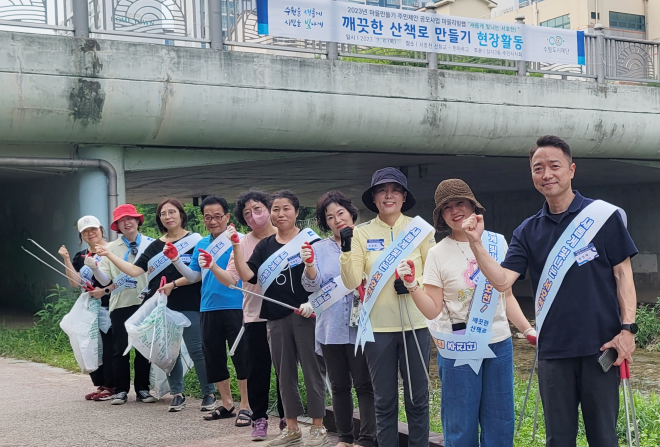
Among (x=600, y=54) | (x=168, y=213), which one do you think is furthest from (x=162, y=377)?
(x=600, y=54)

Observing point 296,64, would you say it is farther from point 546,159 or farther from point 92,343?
point 546,159

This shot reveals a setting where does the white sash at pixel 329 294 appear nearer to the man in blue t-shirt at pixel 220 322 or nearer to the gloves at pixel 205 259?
the gloves at pixel 205 259

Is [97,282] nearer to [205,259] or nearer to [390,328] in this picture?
[205,259]

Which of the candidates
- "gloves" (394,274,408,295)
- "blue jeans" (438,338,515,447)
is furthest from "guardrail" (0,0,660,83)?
"blue jeans" (438,338,515,447)

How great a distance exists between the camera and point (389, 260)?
4.90 m

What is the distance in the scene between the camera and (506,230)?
Result: 23.0m

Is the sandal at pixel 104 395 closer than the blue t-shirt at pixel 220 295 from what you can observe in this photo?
→ No

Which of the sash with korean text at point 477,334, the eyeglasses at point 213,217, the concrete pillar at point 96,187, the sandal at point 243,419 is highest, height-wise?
the concrete pillar at point 96,187

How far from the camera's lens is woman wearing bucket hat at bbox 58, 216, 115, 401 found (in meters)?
7.60

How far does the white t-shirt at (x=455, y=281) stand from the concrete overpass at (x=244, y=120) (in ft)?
24.6

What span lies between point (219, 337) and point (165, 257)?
91cm

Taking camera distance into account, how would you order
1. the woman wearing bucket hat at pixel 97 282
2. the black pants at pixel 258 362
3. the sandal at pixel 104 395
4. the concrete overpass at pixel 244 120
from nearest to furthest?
the black pants at pixel 258 362, the woman wearing bucket hat at pixel 97 282, the sandal at pixel 104 395, the concrete overpass at pixel 244 120

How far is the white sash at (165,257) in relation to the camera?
7.08 metres

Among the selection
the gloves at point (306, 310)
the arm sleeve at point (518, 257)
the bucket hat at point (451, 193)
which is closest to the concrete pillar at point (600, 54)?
the gloves at point (306, 310)
